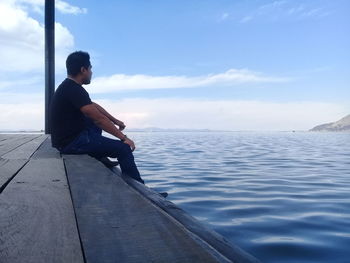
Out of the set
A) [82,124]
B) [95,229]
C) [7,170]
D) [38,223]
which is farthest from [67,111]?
[95,229]

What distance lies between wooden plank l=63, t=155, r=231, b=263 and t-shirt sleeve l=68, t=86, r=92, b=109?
1890mm

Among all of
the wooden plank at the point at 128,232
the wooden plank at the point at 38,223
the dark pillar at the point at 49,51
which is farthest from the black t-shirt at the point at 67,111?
the dark pillar at the point at 49,51

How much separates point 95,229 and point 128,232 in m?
0.16

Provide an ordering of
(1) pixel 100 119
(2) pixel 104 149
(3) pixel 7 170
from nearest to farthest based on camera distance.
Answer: (3) pixel 7 170 → (1) pixel 100 119 → (2) pixel 104 149

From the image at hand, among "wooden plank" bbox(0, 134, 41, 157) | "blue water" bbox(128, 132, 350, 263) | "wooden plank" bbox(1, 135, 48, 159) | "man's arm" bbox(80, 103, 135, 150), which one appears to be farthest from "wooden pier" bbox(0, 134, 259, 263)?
"wooden plank" bbox(0, 134, 41, 157)

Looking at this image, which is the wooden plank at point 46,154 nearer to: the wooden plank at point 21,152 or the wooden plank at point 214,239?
the wooden plank at point 21,152

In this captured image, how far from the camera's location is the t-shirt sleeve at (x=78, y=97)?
4.18 m

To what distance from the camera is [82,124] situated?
177 inches

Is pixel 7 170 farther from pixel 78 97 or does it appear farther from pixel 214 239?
pixel 214 239

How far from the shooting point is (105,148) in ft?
14.2

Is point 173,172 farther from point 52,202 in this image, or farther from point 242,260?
point 242,260

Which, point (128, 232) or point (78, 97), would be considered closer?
point (128, 232)

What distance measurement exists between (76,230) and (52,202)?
0.60 meters

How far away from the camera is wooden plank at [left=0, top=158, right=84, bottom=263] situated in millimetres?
1288
